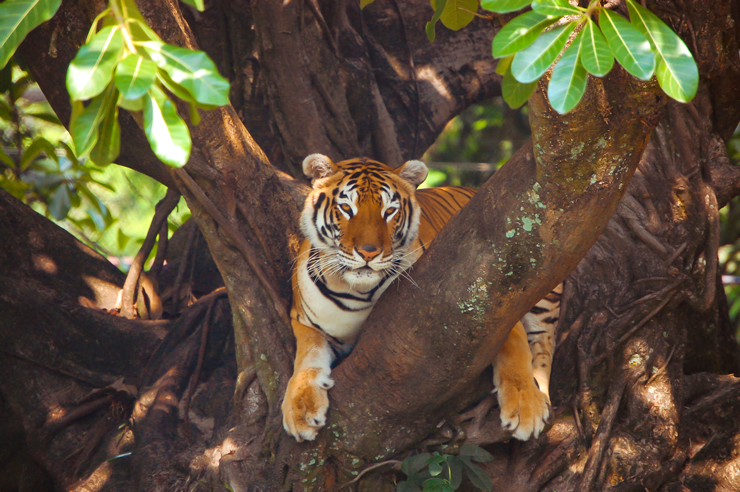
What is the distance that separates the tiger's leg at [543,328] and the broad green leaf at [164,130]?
186 centimetres

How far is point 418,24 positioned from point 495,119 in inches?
135

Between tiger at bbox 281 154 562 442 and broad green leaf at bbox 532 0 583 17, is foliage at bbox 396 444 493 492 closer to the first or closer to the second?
tiger at bbox 281 154 562 442

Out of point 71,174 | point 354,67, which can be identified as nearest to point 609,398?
point 354,67

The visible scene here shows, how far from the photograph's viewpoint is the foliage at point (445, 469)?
1.92 m

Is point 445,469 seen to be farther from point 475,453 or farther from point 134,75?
point 134,75

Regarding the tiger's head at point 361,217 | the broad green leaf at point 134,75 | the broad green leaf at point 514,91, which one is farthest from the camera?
the tiger's head at point 361,217

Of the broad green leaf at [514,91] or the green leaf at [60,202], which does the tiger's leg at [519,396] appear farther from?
Result: the green leaf at [60,202]

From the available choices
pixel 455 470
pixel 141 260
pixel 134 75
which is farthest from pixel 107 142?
pixel 141 260

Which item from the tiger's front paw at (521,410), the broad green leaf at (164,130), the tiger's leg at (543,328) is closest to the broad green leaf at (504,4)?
the broad green leaf at (164,130)

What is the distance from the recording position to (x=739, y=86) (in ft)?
8.32

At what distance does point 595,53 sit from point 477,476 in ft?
4.93

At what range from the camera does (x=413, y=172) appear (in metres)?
2.46

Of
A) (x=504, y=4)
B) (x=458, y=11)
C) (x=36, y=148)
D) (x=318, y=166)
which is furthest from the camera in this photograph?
(x=36, y=148)

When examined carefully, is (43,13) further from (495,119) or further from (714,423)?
(495,119)
